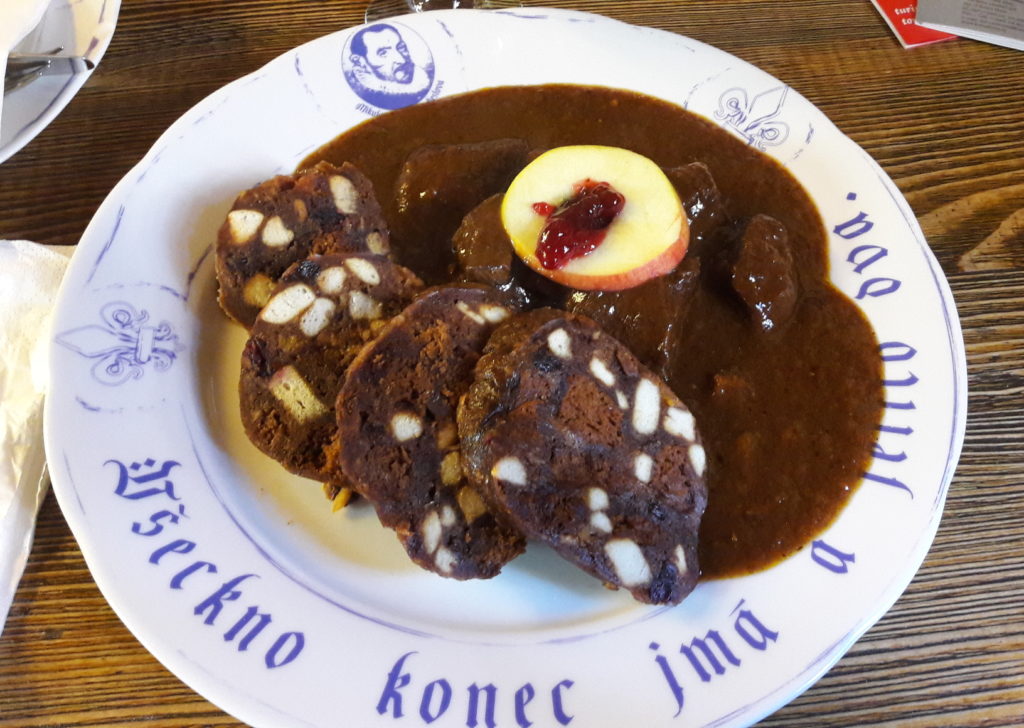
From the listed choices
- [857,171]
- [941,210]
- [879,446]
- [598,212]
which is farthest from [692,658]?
[941,210]

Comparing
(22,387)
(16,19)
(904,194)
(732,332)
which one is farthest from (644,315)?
(16,19)

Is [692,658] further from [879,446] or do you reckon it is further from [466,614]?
[879,446]

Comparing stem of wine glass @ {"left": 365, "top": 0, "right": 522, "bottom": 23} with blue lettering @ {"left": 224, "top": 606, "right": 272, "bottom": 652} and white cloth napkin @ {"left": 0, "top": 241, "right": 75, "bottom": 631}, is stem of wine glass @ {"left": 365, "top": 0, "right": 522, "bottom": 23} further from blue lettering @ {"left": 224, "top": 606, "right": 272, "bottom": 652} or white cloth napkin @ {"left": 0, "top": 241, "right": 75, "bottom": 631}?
blue lettering @ {"left": 224, "top": 606, "right": 272, "bottom": 652}

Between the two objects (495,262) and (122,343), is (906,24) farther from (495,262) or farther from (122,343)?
(122,343)

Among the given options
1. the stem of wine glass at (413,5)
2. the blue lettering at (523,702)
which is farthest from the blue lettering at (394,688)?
the stem of wine glass at (413,5)

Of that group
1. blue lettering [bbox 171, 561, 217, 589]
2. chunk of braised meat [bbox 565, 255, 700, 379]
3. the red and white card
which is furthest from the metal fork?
the red and white card

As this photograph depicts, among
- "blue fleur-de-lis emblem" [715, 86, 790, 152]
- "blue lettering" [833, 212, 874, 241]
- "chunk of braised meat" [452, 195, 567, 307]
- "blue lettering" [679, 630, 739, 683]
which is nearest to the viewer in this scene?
"blue lettering" [679, 630, 739, 683]

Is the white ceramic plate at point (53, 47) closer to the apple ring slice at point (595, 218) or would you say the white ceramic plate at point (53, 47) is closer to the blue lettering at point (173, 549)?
the blue lettering at point (173, 549)
